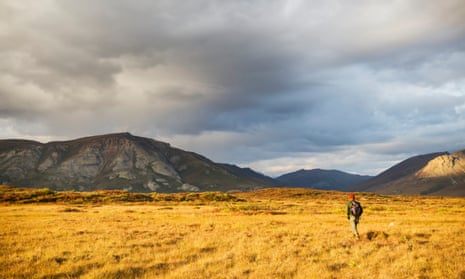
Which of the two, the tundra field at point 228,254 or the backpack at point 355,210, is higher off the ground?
A: the backpack at point 355,210

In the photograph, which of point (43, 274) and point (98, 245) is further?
point (98, 245)

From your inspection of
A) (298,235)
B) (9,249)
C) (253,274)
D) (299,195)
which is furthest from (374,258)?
(299,195)

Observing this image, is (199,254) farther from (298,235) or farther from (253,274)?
(298,235)

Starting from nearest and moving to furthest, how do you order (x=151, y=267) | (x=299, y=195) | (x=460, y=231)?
(x=151, y=267)
(x=460, y=231)
(x=299, y=195)

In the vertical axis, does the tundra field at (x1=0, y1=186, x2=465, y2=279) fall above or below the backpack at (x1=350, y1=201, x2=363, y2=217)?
below

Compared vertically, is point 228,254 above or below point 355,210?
below

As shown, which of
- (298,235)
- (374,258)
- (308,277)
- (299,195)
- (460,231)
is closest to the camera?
(308,277)

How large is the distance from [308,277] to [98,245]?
45.4ft

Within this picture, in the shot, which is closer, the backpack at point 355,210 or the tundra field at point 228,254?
the tundra field at point 228,254

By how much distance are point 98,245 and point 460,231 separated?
29.1 m

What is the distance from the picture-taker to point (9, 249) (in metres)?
20.8

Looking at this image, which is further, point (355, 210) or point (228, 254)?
point (355, 210)

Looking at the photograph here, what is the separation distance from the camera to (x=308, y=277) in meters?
14.7

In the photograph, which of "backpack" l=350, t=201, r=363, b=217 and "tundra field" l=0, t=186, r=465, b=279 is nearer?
"tundra field" l=0, t=186, r=465, b=279
